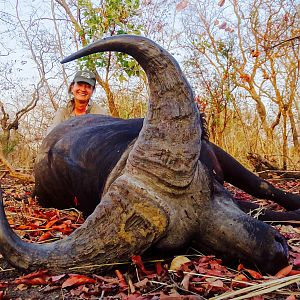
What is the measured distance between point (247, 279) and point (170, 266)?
38 cm

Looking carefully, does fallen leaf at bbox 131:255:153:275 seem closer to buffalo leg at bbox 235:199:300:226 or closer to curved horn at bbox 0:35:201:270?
curved horn at bbox 0:35:201:270

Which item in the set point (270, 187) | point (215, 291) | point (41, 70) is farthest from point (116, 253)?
point (41, 70)

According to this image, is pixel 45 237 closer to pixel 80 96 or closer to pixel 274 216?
pixel 274 216

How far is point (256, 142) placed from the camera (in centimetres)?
934

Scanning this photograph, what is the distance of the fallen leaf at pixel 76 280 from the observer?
189cm

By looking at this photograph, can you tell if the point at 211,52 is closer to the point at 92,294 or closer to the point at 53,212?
the point at 53,212

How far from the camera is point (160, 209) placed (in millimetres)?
1999

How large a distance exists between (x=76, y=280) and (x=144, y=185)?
1.69 ft

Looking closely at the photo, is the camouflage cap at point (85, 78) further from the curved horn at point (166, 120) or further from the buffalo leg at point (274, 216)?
the curved horn at point (166, 120)

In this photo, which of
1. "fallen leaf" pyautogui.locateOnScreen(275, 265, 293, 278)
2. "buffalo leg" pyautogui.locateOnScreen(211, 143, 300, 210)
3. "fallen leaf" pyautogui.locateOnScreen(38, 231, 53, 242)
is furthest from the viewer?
"buffalo leg" pyautogui.locateOnScreen(211, 143, 300, 210)

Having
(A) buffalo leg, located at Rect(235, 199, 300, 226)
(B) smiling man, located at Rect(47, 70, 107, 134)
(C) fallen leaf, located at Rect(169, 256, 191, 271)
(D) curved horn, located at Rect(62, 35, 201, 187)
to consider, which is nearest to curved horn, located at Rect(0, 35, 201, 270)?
(D) curved horn, located at Rect(62, 35, 201, 187)

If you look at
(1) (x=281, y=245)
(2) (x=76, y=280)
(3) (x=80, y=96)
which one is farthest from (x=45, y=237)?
(3) (x=80, y=96)

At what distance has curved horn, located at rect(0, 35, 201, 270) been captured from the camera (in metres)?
1.94

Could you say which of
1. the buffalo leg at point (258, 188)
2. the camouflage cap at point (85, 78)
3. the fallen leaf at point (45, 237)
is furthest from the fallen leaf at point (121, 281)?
the camouflage cap at point (85, 78)
